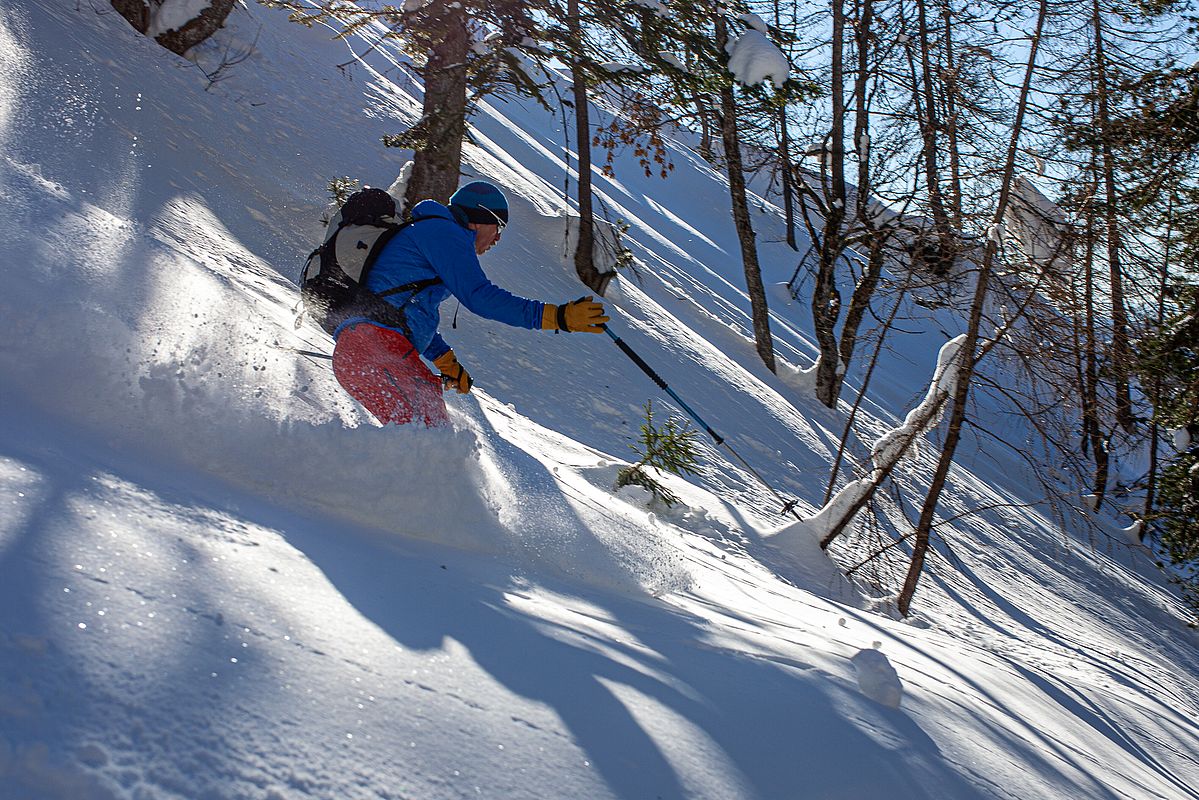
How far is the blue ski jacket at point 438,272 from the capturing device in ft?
13.5

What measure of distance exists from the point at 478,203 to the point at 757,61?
18.1ft

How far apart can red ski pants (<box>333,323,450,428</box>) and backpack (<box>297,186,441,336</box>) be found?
0.29ft

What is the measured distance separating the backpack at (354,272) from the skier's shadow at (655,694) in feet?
5.05

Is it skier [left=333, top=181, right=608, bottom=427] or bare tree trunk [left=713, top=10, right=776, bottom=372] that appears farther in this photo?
bare tree trunk [left=713, top=10, right=776, bottom=372]

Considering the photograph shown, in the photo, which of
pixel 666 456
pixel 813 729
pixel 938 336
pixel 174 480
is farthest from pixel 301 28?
pixel 938 336

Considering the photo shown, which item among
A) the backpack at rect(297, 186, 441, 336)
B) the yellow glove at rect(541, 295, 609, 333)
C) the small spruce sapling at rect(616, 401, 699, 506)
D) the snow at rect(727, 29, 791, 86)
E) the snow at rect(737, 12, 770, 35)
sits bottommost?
the small spruce sapling at rect(616, 401, 699, 506)

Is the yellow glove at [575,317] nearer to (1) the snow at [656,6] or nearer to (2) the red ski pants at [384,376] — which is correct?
(2) the red ski pants at [384,376]

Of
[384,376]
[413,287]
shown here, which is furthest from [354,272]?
[384,376]

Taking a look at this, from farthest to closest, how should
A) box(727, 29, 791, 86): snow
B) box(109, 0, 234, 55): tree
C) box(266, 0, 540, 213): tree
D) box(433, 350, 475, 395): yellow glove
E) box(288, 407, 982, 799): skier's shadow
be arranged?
1. box(109, 0, 234, 55): tree
2. box(266, 0, 540, 213): tree
3. box(727, 29, 791, 86): snow
4. box(433, 350, 475, 395): yellow glove
5. box(288, 407, 982, 799): skier's shadow

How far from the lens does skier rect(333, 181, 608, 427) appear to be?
4.11 meters

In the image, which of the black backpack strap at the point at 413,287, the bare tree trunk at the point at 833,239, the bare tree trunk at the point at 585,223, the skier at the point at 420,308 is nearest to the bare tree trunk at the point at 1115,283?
the bare tree trunk at the point at 833,239

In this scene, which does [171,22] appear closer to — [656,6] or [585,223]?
[585,223]

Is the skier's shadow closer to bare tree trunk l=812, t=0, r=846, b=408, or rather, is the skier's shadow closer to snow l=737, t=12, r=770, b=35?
snow l=737, t=12, r=770, b=35

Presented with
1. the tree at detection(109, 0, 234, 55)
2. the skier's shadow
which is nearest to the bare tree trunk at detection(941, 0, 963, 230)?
the skier's shadow
